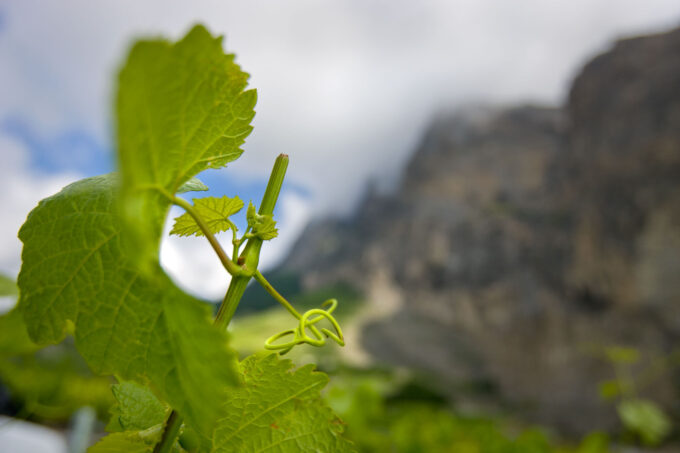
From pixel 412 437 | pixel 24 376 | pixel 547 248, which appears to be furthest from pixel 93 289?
pixel 547 248

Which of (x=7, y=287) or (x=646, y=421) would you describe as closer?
(x=7, y=287)

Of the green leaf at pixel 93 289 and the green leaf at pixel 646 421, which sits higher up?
the green leaf at pixel 646 421

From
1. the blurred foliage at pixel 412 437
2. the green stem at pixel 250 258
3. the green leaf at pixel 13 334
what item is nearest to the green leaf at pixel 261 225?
the green stem at pixel 250 258

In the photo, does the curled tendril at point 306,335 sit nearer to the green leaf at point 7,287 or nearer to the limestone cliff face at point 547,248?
the green leaf at point 7,287

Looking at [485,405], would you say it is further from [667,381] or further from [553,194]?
[553,194]

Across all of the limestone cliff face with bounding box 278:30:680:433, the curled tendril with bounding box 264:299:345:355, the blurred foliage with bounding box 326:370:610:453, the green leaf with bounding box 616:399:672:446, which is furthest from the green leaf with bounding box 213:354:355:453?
the limestone cliff face with bounding box 278:30:680:433

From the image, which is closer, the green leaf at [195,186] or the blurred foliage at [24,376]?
the green leaf at [195,186]

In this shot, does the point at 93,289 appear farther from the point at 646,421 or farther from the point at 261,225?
the point at 646,421
